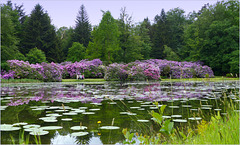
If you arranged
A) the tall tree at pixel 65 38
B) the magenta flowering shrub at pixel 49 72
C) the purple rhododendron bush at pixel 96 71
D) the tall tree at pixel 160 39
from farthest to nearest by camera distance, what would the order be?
1. the tall tree at pixel 65 38
2. the tall tree at pixel 160 39
3. the magenta flowering shrub at pixel 49 72
4. the purple rhododendron bush at pixel 96 71

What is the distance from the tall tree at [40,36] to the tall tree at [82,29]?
22.6ft

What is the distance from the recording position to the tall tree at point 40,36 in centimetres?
3631

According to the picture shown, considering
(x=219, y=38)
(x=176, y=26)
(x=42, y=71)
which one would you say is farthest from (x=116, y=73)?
(x=176, y=26)

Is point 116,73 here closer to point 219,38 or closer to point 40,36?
point 219,38

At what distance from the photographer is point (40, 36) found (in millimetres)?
36531

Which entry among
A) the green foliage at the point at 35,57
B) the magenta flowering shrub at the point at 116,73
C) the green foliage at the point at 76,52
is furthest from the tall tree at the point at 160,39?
the green foliage at the point at 35,57

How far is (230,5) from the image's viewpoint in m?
32.4

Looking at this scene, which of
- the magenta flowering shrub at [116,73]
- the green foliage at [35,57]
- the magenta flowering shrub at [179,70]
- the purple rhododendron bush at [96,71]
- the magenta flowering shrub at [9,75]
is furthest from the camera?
the green foliage at [35,57]

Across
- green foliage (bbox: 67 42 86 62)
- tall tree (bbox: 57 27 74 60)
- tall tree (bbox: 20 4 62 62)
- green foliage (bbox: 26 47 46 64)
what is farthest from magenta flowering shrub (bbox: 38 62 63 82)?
tall tree (bbox: 57 27 74 60)

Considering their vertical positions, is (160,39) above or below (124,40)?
above

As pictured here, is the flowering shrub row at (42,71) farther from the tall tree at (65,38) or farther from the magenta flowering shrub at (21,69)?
the tall tree at (65,38)

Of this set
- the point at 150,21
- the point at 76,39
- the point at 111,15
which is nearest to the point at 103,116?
the point at 111,15

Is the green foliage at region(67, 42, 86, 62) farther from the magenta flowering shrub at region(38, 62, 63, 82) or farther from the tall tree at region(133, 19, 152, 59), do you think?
the magenta flowering shrub at region(38, 62, 63, 82)

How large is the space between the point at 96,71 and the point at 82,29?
22663 millimetres
